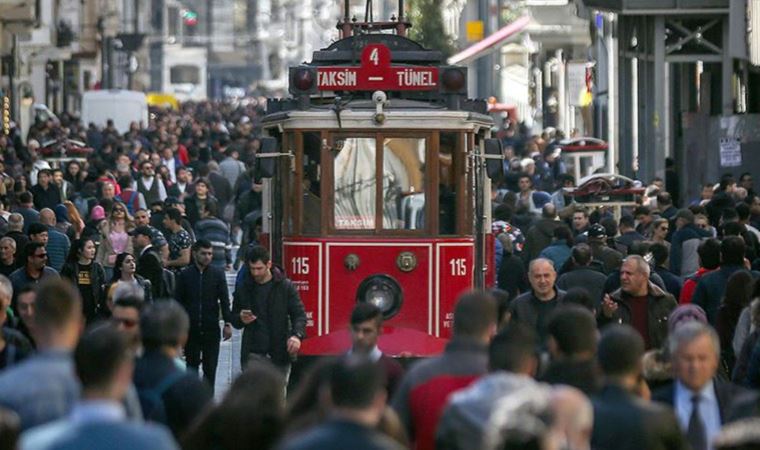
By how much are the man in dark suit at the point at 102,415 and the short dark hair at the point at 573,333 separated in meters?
1.91

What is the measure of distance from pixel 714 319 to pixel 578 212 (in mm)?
7867

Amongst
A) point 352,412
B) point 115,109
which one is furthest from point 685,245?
point 115,109

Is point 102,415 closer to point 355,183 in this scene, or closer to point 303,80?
point 355,183

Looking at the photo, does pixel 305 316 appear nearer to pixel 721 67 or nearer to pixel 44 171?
pixel 44 171

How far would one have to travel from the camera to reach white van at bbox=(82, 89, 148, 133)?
2210 inches

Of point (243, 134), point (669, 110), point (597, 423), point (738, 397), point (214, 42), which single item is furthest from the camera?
point (214, 42)

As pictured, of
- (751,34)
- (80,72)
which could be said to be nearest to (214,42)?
(80,72)

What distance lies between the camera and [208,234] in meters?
24.2

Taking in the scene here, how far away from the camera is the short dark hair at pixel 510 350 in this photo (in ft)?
28.0

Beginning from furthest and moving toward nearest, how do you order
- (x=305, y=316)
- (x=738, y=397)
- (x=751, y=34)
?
(x=751, y=34) < (x=305, y=316) < (x=738, y=397)

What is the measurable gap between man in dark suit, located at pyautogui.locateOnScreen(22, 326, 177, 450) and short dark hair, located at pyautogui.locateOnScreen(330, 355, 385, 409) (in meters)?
0.56

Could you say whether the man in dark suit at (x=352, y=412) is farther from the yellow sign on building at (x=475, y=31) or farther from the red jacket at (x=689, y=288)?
the yellow sign on building at (x=475, y=31)

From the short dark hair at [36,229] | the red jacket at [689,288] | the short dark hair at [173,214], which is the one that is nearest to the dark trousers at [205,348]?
the short dark hair at [36,229]

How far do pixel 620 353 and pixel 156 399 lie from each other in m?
2.15
